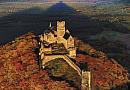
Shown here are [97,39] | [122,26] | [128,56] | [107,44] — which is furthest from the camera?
[122,26]

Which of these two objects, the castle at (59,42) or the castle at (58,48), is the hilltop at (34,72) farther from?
the castle at (59,42)

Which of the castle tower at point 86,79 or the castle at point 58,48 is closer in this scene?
the castle tower at point 86,79

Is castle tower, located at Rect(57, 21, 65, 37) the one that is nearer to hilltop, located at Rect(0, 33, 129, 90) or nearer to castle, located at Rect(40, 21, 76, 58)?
castle, located at Rect(40, 21, 76, 58)

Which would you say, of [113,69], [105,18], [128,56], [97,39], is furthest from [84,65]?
[105,18]

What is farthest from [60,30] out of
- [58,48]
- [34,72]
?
[34,72]

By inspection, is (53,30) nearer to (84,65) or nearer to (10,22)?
(84,65)

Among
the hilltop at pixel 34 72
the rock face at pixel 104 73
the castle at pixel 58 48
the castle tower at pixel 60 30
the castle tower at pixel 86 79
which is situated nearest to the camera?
the castle tower at pixel 86 79

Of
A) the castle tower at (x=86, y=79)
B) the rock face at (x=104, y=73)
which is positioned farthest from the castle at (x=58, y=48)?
the rock face at (x=104, y=73)
